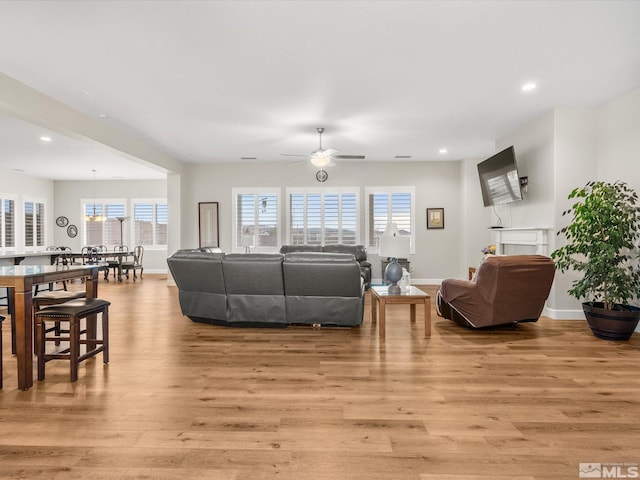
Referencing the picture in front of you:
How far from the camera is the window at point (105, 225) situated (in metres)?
10.7

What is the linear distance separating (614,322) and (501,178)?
2729mm

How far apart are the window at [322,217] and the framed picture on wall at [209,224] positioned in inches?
71.9

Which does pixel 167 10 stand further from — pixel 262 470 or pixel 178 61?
pixel 262 470

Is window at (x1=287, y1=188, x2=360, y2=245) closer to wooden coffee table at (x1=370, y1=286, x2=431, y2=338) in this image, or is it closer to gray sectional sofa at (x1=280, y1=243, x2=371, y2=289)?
gray sectional sofa at (x1=280, y1=243, x2=371, y2=289)

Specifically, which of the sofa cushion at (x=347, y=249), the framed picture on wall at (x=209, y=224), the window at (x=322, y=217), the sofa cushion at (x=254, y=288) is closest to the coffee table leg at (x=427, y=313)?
the sofa cushion at (x=254, y=288)

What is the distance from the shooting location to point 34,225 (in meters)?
10.2

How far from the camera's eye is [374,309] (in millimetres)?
4621

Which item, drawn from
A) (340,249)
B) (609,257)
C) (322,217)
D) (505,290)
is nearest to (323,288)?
(505,290)

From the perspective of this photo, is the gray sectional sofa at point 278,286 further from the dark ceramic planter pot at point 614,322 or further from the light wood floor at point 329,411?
the dark ceramic planter pot at point 614,322

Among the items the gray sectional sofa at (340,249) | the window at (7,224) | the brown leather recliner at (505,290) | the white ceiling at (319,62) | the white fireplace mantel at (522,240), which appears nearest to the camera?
the white ceiling at (319,62)

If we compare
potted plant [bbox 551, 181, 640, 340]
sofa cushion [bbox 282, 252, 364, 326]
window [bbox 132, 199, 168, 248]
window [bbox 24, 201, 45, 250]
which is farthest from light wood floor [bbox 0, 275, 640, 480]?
window [bbox 24, 201, 45, 250]

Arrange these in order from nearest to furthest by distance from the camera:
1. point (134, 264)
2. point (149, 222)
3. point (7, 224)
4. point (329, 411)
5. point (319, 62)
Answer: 1. point (329, 411)
2. point (319, 62)
3. point (134, 264)
4. point (7, 224)
5. point (149, 222)

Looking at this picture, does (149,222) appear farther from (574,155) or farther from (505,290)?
(574,155)

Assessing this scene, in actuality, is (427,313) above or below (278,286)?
below
